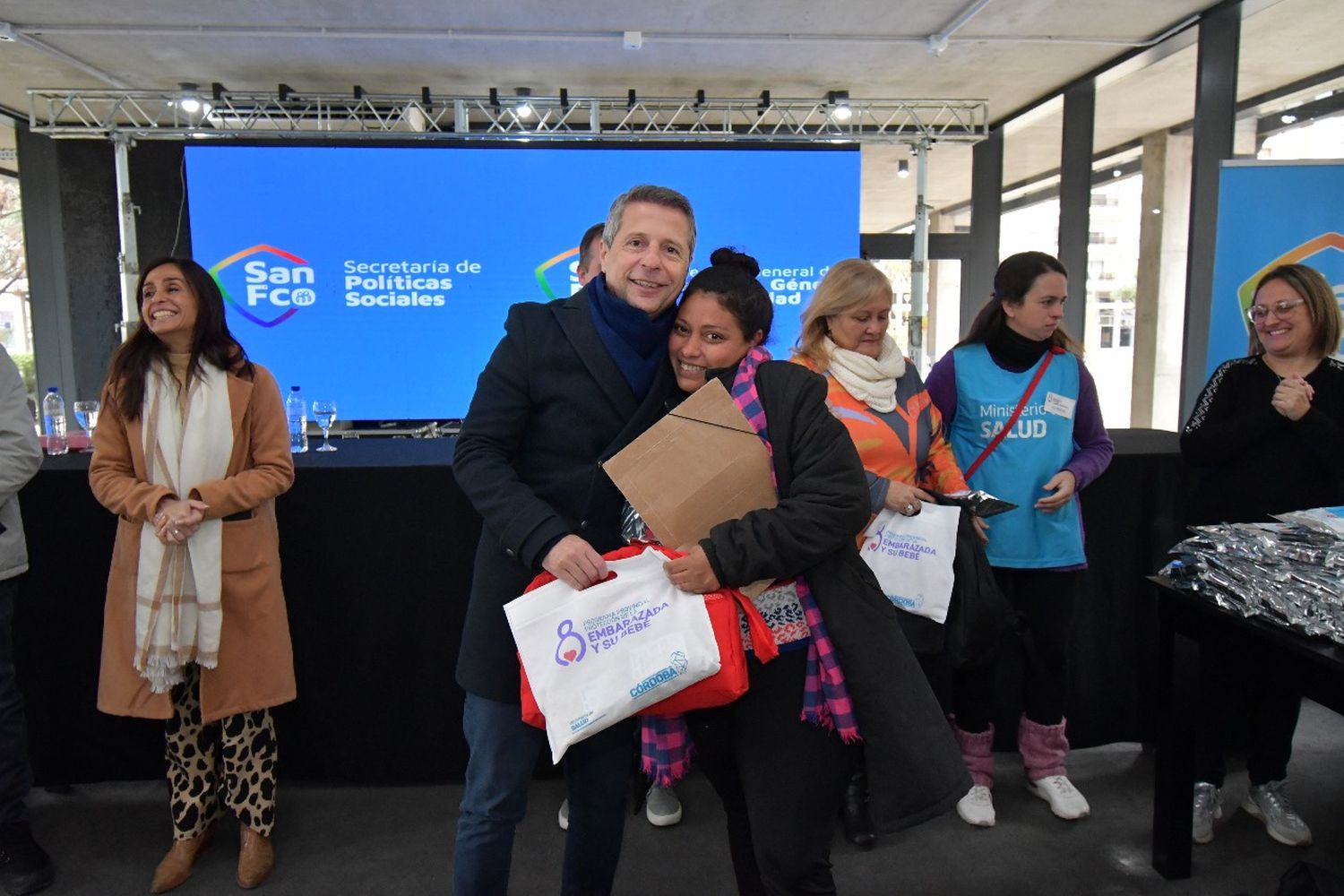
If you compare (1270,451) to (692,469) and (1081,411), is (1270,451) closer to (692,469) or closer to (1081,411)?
(1081,411)

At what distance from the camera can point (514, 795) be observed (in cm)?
153

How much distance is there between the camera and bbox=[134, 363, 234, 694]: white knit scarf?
2029mm

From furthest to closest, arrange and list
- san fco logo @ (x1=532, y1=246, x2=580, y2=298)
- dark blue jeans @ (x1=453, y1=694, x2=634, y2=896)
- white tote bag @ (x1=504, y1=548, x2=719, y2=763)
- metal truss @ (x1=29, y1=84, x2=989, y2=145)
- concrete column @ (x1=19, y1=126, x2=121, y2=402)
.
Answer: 1. concrete column @ (x1=19, y1=126, x2=121, y2=402)
2. metal truss @ (x1=29, y1=84, x2=989, y2=145)
3. san fco logo @ (x1=532, y1=246, x2=580, y2=298)
4. dark blue jeans @ (x1=453, y1=694, x2=634, y2=896)
5. white tote bag @ (x1=504, y1=548, x2=719, y2=763)

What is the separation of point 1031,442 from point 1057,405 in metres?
0.12

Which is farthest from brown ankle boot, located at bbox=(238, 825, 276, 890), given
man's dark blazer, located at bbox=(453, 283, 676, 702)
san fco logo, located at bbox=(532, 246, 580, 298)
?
san fco logo, located at bbox=(532, 246, 580, 298)

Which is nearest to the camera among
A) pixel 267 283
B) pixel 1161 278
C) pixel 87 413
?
pixel 87 413

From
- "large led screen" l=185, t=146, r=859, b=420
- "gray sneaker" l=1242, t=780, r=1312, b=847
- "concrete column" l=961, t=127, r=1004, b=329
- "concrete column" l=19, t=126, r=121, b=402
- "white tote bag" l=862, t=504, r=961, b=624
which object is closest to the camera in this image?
"white tote bag" l=862, t=504, r=961, b=624

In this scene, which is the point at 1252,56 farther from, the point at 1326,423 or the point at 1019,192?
the point at 1326,423

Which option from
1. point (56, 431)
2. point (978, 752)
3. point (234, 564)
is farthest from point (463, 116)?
point (978, 752)

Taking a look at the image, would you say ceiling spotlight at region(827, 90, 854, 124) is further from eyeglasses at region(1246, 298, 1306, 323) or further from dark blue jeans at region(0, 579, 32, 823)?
dark blue jeans at region(0, 579, 32, 823)

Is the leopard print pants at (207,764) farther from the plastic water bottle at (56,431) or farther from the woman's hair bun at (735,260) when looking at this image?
the woman's hair bun at (735,260)

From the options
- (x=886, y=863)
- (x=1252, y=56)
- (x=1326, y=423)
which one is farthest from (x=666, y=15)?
(x=886, y=863)

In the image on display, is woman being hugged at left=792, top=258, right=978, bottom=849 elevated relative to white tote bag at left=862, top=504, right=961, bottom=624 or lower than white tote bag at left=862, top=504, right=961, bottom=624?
elevated

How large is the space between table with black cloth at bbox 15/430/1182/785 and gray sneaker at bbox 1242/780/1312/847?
0.41 metres
